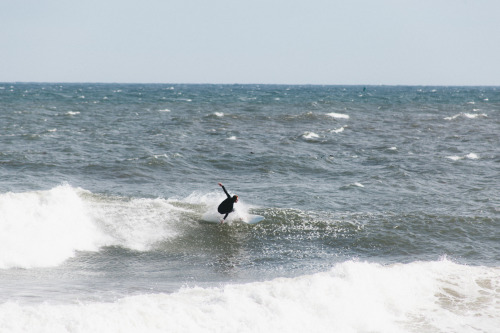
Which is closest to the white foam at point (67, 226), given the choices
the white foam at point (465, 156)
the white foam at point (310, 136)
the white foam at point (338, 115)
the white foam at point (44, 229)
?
the white foam at point (44, 229)

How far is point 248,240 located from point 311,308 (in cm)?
541

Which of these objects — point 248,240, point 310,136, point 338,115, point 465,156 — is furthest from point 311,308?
point 338,115

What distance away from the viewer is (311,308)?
10.1 m

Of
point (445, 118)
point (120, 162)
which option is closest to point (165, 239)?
point (120, 162)

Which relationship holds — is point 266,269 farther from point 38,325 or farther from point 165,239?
point 38,325

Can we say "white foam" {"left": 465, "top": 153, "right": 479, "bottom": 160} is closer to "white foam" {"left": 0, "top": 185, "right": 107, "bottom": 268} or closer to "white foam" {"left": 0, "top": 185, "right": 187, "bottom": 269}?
"white foam" {"left": 0, "top": 185, "right": 187, "bottom": 269}

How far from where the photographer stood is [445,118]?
5428 centimetres

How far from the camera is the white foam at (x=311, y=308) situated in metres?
8.53

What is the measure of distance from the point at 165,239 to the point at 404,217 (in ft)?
26.0

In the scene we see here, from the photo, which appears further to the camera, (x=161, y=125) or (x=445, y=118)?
(x=445, y=118)

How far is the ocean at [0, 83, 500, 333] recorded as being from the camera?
965 cm

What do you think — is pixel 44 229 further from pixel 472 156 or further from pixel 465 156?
pixel 472 156

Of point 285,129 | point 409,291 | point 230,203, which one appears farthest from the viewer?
point 285,129

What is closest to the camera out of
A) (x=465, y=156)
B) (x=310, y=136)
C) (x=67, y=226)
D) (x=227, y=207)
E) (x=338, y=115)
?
(x=67, y=226)
